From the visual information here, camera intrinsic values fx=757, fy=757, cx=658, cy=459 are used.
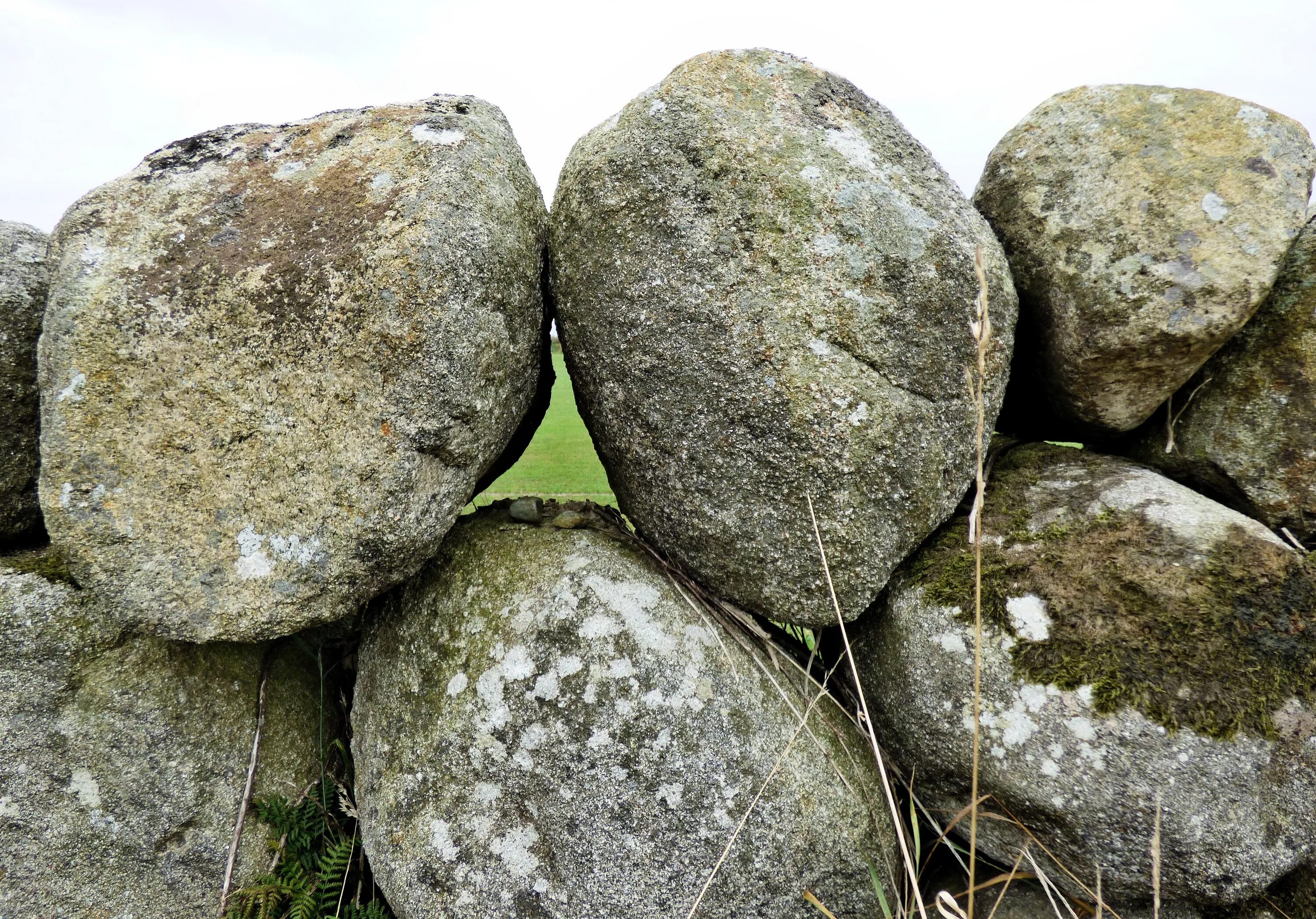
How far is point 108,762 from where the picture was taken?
91.4 inches

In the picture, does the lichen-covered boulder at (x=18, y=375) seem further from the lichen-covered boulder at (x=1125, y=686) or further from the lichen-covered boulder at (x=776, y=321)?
the lichen-covered boulder at (x=1125, y=686)

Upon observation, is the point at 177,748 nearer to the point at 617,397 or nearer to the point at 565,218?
the point at 617,397

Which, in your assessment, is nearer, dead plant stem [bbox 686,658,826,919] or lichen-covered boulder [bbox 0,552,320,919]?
dead plant stem [bbox 686,658,826,919]

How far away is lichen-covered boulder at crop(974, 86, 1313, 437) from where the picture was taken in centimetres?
226

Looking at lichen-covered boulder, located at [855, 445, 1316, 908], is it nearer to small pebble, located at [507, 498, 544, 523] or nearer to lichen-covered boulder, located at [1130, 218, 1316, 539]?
lichen-covered boulder, located at [1130, 218, 1316, 539]

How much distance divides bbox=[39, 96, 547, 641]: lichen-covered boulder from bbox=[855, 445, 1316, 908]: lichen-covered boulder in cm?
162

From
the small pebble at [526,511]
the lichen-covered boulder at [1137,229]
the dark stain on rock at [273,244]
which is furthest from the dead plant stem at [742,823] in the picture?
the dark stain on rock at [273,244]

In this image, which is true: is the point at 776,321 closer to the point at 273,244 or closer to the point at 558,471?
the point at 273,244

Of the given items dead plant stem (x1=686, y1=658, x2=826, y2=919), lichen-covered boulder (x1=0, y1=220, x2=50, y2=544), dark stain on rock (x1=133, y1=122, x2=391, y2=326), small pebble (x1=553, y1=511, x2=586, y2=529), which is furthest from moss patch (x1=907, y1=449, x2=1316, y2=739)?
lichen-covered boulder (x1=0, y1=220, x2=50, y2=544)

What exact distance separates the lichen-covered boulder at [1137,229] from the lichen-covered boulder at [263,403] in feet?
5.98

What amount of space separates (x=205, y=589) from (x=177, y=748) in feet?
2.22

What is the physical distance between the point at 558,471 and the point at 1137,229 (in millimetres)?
6655

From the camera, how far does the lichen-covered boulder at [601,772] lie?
224 cm

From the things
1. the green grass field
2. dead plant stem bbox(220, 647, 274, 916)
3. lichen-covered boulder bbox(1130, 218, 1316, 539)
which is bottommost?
the green grass field
